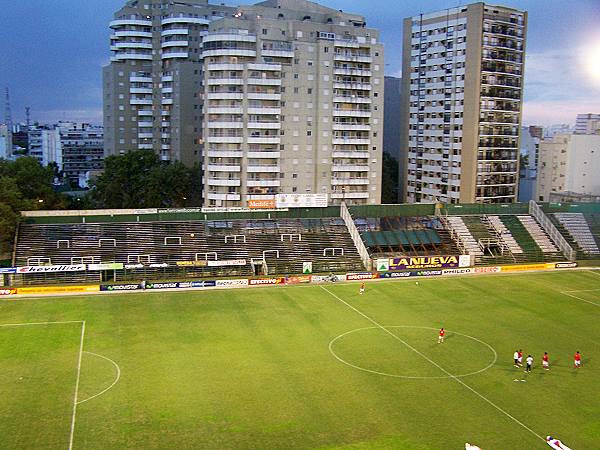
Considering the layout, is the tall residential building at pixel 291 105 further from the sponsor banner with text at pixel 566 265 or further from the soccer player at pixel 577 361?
the soccer player at pixel 577 361

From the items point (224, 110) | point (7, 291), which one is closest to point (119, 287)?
point (7, 291)

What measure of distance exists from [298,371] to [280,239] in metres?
35.3

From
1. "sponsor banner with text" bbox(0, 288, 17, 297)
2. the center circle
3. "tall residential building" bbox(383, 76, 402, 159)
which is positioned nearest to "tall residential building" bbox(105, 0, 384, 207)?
"sponsor banner with text" bbox(0, 288, 17, 297)

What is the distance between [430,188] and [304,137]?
85.5ft

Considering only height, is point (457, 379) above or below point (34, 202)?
below

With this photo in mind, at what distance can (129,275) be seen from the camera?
6500cm

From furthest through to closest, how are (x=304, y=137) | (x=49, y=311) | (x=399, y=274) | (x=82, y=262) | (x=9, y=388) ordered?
(x=304, y=137)
(x=399, y=274)
(x=82, y=262)
(x=49, y=311)
(x=9, y=388)

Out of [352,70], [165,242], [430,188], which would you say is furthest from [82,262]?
[430,188]

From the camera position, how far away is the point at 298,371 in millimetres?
39312

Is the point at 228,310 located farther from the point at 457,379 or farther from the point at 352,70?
the point at 352,70

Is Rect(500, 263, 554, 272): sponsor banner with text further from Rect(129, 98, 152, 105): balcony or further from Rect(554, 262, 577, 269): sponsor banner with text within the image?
Rect(129, 98, 152, 105): balcony

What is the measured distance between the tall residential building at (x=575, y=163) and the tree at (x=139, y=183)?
62621mm

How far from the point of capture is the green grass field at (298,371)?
30719mm

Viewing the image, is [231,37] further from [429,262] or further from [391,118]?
[391,118]
